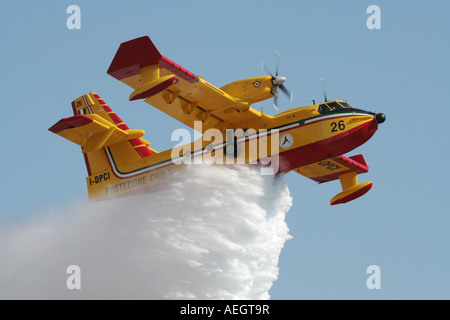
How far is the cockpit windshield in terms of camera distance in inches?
915

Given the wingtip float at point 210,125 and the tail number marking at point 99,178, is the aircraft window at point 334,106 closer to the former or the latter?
the wingtip float at point 210,125

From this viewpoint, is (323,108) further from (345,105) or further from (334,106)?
(345,105)

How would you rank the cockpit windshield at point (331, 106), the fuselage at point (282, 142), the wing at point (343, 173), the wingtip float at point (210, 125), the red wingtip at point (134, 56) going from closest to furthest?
the red wingtip at point (134, 56), the wingtip float at point (210, 125), the fuselage at point (282, 142), the cockpit windshield at point (331, 106), the wing at point (343, 173)

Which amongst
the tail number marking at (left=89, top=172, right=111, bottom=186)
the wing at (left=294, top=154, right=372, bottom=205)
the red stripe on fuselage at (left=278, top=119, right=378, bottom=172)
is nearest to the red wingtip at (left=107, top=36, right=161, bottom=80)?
the tail number marking at (left=89, top=172, right=111, bottom=186)

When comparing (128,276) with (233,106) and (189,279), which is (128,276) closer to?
(189,279)

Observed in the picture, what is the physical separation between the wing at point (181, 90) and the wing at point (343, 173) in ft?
13.0

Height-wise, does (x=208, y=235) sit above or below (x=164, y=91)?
below

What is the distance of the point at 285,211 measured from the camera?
24.7 m

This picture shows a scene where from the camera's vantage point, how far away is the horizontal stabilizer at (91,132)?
2417 cm

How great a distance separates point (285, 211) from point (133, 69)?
6.92m

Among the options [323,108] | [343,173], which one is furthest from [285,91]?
[343,173]

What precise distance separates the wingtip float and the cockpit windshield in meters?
0.03

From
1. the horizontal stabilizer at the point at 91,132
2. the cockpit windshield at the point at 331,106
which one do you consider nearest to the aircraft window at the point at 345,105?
the cockpit windshield at the point at 331,106

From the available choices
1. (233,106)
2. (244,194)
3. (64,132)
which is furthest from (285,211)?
(64,132)
